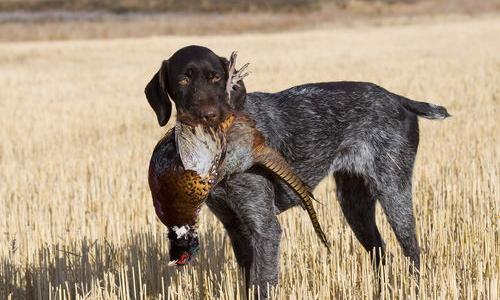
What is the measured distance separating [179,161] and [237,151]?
488 millimetres

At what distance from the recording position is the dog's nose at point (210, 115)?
3.78 metres

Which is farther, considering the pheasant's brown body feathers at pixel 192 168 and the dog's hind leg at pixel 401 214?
the dog's hind leg at pixel 401 214

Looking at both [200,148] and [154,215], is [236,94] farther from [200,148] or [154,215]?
[154,215]

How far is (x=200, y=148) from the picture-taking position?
355cm

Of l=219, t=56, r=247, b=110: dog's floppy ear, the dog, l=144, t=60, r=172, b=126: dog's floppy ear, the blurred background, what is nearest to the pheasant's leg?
the dog

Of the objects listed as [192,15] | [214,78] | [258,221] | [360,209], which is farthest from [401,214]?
[192,15]

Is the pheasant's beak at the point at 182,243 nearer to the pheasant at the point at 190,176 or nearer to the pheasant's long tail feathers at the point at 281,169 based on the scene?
the pheasant at the point at 190,176

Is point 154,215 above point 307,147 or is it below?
below

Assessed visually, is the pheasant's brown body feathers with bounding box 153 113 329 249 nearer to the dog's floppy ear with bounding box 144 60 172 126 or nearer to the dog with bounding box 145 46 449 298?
the dog with bounding box 145 46 449 298

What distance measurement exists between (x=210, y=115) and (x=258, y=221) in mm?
815

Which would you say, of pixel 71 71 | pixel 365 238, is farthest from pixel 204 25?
pixel 365 238

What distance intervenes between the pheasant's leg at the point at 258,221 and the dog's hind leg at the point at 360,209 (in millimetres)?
1060

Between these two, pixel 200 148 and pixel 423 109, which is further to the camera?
pixel 423 109

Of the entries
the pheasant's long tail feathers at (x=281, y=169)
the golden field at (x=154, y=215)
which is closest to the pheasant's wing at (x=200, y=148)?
the pheasant's long tail feathers at (x=281, y=169)
